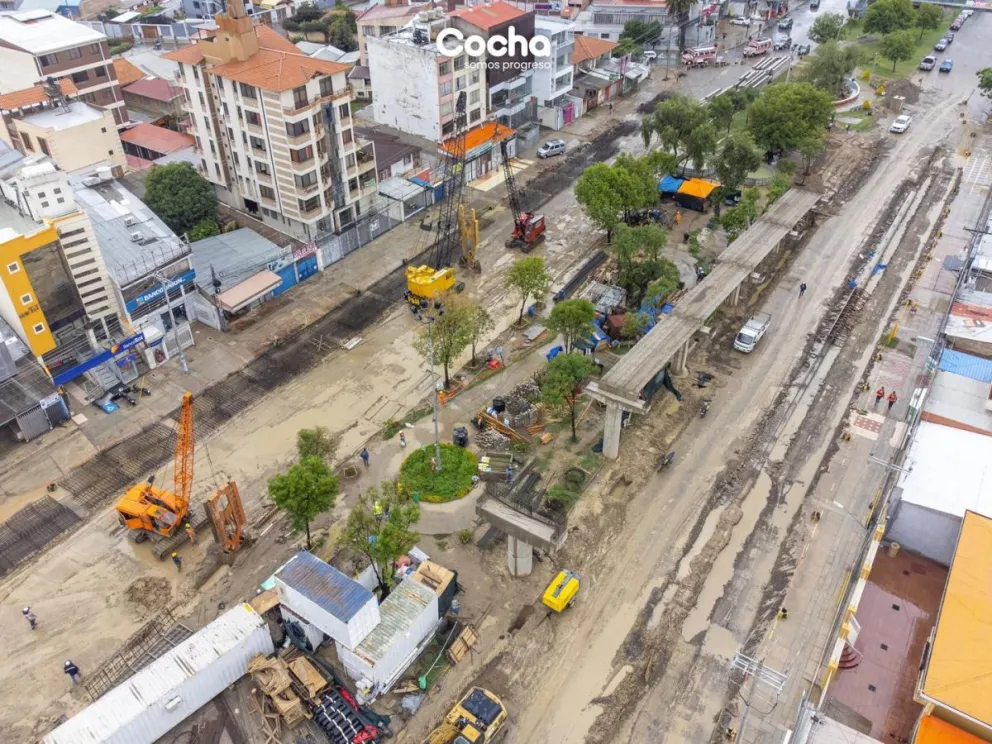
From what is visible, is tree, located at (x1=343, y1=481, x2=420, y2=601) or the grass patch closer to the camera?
tree, located at (x1=343, y1=481, x2=420, y2=601)

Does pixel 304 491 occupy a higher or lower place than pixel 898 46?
lower

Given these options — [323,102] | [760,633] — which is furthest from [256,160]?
[760,633]

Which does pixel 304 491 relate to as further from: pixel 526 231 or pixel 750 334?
pixel 526 231

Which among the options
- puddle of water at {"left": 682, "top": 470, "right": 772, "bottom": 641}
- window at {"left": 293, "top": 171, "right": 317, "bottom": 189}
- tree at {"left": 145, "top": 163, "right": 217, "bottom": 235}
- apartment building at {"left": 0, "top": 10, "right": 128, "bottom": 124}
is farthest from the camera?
apartment building at {"left": 0, "top": 10, "right": 128, "bottom": 124}

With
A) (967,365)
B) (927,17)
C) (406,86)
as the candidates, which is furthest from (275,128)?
(927,17)

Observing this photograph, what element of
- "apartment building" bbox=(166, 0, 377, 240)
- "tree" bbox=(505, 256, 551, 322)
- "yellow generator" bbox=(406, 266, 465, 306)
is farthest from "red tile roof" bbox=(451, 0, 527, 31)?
"tree" bbox=(505, 256, 551, 322)

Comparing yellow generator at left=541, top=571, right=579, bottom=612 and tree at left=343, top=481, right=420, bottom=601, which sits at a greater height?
tree at left=343, top=481, right=420, bottom=601

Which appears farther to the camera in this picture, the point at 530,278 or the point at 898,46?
the point at 898,46

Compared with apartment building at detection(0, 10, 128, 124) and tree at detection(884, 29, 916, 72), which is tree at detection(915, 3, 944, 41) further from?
apartment building at detection(0, 10, 128, 124)
